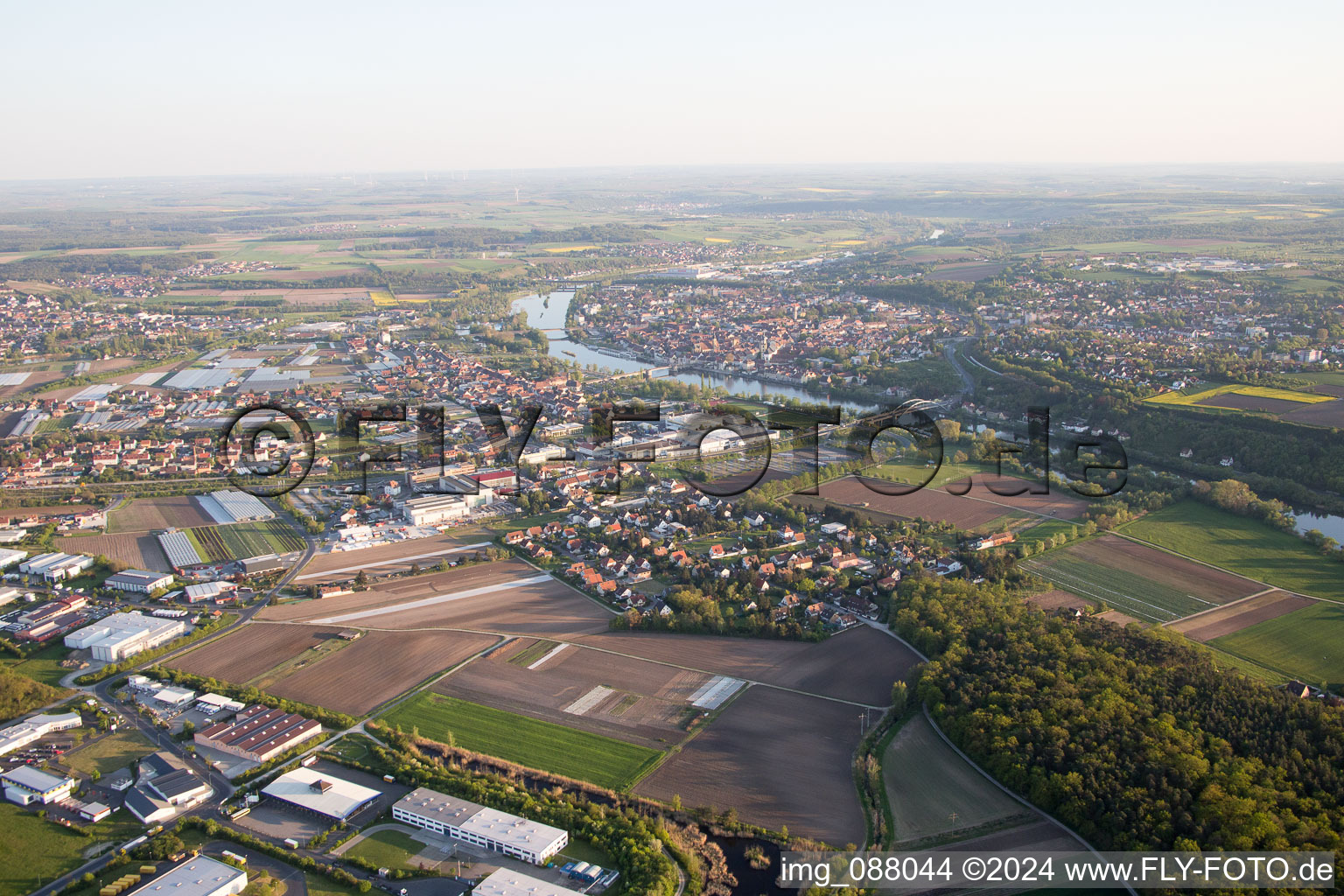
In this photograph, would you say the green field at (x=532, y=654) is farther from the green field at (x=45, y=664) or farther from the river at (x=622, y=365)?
the river at (x=622, y=365)

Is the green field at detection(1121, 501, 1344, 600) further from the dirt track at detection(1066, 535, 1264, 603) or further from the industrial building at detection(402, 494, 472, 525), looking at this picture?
the industrial building at detection(402, 494, 472, 525)

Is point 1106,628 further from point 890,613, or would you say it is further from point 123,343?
point 123,343

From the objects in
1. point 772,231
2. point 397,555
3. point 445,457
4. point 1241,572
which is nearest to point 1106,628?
point 1241,572

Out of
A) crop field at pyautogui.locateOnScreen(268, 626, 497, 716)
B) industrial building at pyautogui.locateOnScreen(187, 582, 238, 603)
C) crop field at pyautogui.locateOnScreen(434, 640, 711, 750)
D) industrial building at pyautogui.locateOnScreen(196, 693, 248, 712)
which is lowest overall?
crop field at pyautogui.locateOnScreen(434, 640, 711, 750)

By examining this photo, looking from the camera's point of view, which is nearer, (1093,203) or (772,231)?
(772,231)

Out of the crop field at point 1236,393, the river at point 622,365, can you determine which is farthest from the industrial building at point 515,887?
the crop field at point 1236,393

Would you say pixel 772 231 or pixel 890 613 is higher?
pixel 772 231

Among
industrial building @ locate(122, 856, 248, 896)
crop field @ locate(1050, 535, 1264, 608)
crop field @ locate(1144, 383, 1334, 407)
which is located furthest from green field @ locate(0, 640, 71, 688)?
crop field @ locate(1144, 383, 1334, 407)
